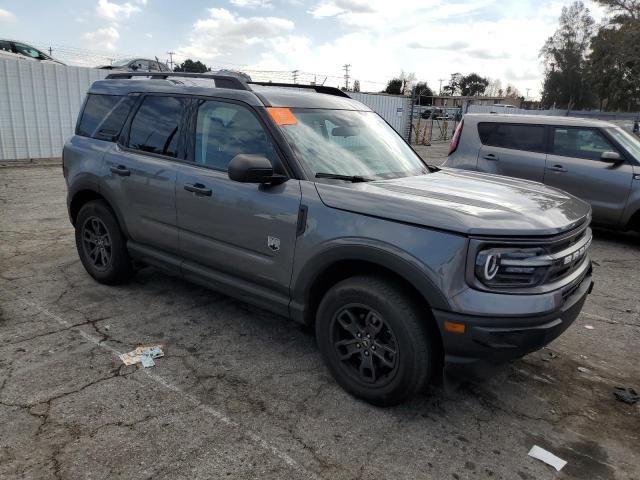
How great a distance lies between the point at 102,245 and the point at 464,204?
3.42 metres

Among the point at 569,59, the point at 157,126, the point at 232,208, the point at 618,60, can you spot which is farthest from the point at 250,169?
the point at 569,59

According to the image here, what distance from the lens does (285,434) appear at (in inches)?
107

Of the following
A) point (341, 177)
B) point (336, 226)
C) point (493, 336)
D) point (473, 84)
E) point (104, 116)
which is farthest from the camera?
point (473, 84)

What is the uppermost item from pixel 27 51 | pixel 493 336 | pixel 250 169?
pixel 27 51

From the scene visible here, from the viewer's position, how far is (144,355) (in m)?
3.49

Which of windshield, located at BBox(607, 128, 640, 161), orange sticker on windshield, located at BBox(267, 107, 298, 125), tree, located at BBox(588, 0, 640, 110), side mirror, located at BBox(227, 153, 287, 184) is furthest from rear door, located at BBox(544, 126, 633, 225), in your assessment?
tree, located at BBox(588, 0, 640, 110)

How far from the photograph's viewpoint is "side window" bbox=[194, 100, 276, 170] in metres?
3.43

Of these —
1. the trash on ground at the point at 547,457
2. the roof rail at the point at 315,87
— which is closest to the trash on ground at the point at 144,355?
the roof rail at the point at 315,87

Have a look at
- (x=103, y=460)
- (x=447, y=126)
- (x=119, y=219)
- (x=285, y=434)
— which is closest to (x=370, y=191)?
(x=285, y=434)

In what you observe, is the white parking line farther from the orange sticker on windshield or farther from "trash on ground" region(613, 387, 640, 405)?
"trash on ground" region(613, 387, 640, 405)

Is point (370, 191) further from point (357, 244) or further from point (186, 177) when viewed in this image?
point (186, 177)

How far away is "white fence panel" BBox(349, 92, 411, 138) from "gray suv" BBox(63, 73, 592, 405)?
53.1 ft

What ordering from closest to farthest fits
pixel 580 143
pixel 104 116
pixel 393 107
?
pixel 104 116, pixel 580 143, pixel 393 107

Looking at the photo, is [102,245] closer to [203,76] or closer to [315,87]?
[203,76]
